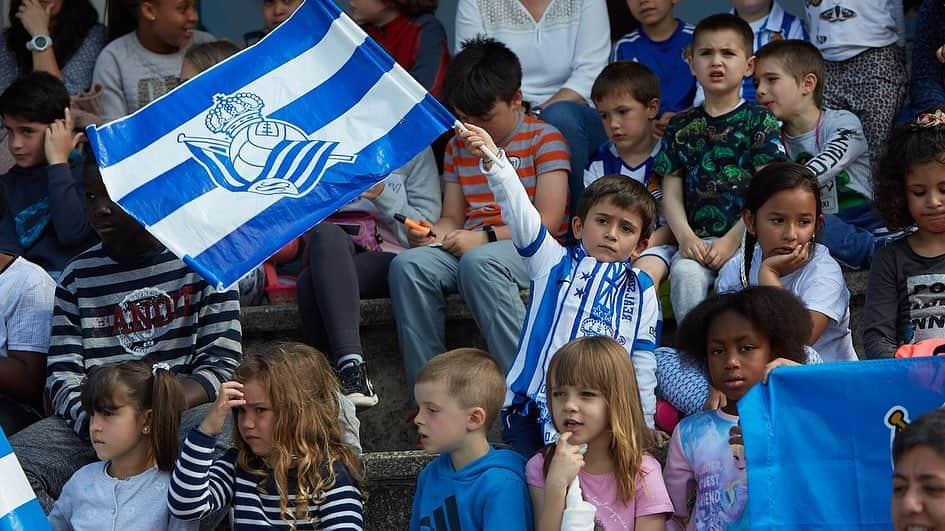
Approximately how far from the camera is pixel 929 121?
4.82m

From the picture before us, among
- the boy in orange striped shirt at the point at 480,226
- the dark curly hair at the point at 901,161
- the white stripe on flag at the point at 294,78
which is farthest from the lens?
the boy in orange striped shirt at the point at 480,226

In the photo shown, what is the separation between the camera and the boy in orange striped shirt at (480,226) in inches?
210

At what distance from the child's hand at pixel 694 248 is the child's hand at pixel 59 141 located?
253 centimetres

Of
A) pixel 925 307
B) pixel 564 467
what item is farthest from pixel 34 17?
pixel 925 307

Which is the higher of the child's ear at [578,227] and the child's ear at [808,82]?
the child's ear at [808,82]

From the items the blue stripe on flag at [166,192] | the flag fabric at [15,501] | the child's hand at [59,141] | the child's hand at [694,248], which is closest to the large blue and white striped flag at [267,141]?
the blue stripe on flag at [166,192]

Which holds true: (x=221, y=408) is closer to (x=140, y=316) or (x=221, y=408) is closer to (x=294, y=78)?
(x=140, y=316)

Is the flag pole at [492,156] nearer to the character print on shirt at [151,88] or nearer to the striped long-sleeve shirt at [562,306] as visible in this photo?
the striped long-sleeve shirt at [562,306]

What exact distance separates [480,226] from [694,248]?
2.97 feet

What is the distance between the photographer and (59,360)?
4820mm

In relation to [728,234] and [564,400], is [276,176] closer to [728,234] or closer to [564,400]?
[564,400]

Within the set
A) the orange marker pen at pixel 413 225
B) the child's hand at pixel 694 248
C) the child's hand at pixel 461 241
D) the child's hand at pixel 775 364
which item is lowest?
the child's hand at pixel 775 364

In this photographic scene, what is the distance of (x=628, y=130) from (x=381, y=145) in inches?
71.1

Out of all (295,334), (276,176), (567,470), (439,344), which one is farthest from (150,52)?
(567,470)
